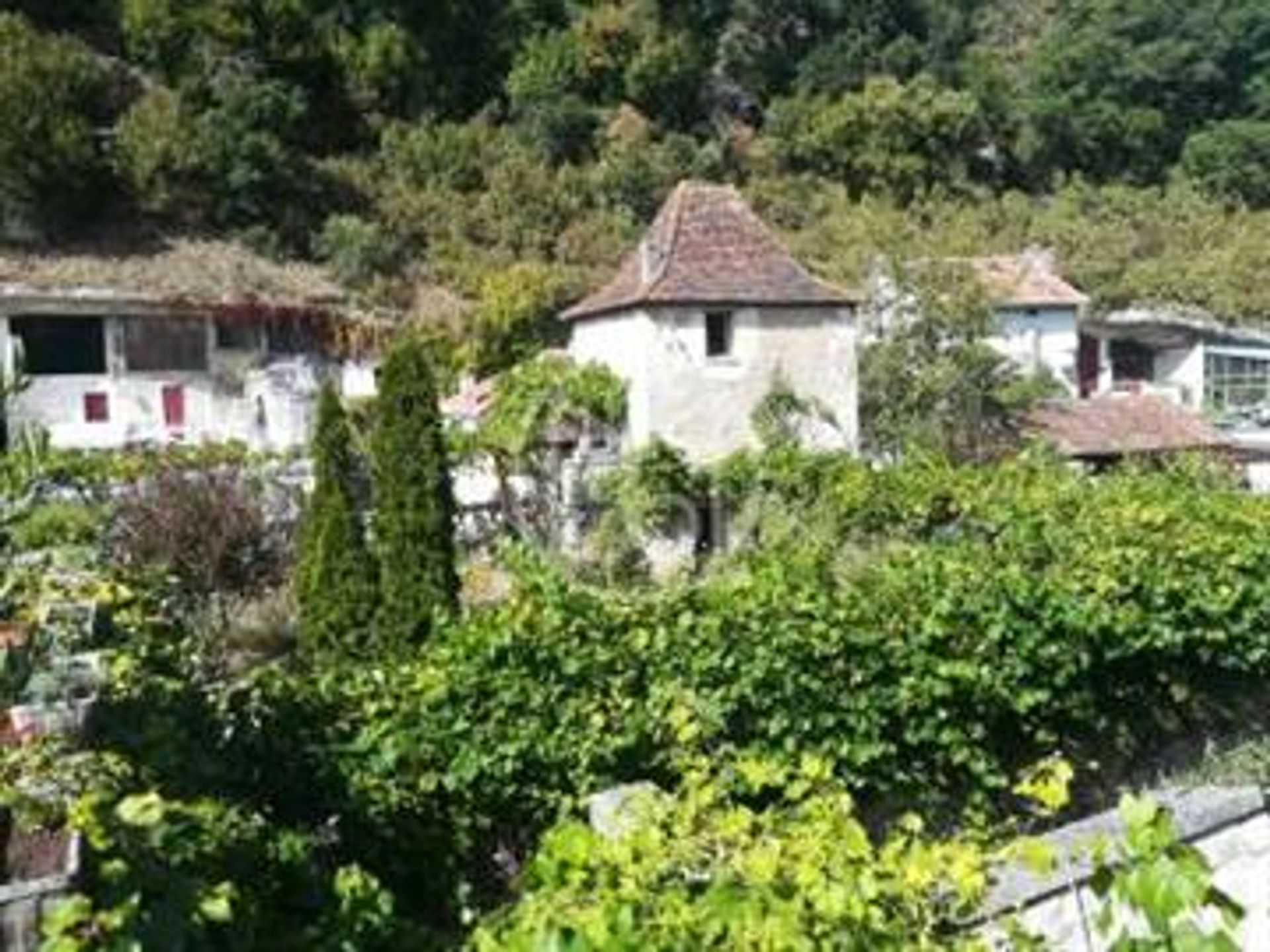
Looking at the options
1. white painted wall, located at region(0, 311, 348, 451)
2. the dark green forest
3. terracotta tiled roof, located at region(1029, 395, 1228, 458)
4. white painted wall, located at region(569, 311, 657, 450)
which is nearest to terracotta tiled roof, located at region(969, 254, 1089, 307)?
the dark green forest

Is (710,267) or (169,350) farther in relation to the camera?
(169,350)

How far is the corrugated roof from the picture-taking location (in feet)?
122

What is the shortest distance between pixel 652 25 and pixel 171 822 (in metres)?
56.4

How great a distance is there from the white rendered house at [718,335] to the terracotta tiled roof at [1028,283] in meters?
15.5

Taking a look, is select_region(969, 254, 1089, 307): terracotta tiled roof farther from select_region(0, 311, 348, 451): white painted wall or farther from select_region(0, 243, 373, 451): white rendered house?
select_region(0, 311, 348, 451): white painted wall

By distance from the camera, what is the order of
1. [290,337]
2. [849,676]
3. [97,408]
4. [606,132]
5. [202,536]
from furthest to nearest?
[606,132] → [290,337] → [97,408] → [202,536] → [849,676]

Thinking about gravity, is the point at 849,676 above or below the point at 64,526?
below

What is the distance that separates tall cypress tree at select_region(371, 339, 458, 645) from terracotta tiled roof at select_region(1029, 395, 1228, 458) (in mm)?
16959

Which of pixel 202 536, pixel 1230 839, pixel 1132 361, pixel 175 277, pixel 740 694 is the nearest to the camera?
pixel 1230 839

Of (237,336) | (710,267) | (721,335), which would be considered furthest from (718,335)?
(237,336)

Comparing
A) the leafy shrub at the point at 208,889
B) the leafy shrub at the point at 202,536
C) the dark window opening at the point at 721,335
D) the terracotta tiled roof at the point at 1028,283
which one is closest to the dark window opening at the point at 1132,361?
the terracotta tiled roof at the point at 1028,283

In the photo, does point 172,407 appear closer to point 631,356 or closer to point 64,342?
point 64,342

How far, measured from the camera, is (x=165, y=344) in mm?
37219

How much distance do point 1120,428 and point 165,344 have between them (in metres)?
22.2
